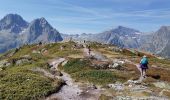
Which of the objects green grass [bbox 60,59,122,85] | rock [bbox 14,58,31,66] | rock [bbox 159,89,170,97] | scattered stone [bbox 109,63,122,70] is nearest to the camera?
rock [bbox 159,89,170,97]

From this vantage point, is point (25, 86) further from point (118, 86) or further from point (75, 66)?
point (75, 66)

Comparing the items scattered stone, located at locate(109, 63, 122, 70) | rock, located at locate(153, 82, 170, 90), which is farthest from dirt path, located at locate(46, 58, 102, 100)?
scattered stone, located at locate(109, 63, 122, 70)

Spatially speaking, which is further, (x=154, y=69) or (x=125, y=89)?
(x=154, y=69)

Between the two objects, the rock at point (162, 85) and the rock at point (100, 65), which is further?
the rock at point (100, 65)

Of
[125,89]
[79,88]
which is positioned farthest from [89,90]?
[125,89]

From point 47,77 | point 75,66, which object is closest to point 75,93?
point 47,77

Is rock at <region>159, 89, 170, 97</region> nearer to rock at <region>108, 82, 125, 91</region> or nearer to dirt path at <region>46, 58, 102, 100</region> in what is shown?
rock at <region>108, 82, 125, 91</region>

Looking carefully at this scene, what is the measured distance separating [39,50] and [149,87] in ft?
301

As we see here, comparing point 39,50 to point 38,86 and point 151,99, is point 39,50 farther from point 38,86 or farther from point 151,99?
point 151,99

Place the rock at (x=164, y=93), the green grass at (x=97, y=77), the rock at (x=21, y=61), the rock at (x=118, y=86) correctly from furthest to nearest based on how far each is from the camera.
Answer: the rock at (x=21, y=61) → the green grass at (x=97, y=77) → the rock at (x=118, y=86) → the rock at (x=164, y=93)

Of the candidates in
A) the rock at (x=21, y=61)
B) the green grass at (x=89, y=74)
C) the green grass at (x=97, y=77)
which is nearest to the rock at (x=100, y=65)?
the green grass at (x=89, y=74)

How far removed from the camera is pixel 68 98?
52.2 m

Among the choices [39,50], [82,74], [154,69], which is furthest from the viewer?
[39,50]

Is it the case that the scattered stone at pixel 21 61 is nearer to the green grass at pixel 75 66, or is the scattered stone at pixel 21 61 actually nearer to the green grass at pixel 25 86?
the green grass at pixel 75 66
